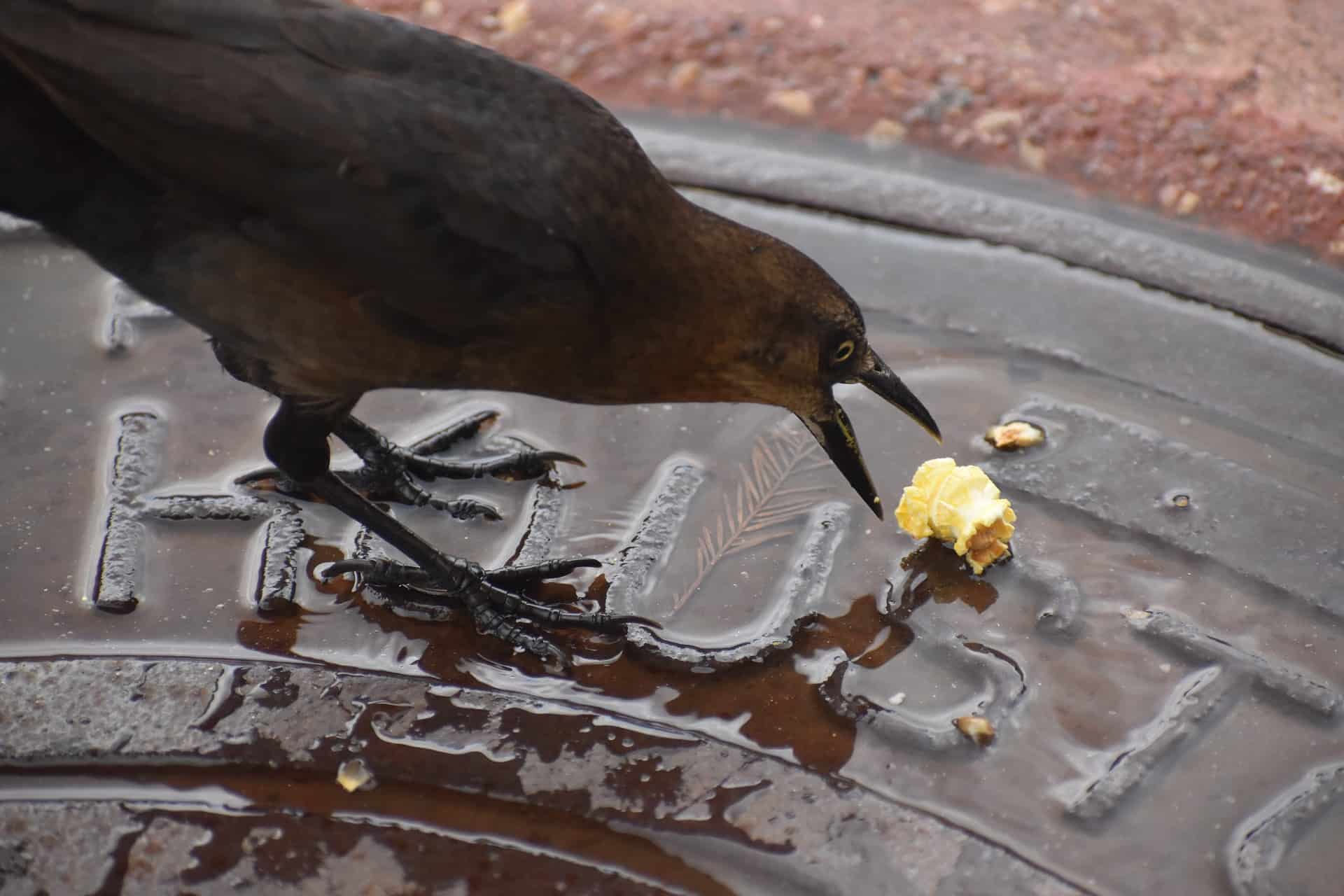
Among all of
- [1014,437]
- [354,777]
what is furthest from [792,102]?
[354,777]

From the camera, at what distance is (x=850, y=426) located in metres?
3.02

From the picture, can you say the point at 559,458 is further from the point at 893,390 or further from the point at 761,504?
the point at 893,390

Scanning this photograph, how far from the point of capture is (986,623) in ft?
9.34

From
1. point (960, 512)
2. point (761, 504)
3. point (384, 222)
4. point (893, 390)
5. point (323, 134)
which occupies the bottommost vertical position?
point (761, 504)

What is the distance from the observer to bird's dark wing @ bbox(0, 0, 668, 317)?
2.60 metres

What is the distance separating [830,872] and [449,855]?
2.09 ft

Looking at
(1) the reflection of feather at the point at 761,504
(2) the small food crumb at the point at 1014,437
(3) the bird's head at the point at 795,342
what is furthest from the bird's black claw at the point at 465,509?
(2) the small food crumb at the point at 1014,437

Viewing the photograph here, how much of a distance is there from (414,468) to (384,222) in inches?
32.5

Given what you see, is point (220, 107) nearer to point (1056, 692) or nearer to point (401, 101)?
point (401, 101)


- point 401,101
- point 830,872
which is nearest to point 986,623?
point 830,872

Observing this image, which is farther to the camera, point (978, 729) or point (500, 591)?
point (500, 591)

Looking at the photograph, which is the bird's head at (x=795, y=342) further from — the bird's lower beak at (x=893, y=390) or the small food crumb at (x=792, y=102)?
the small food crumb at (x=792, y=102)

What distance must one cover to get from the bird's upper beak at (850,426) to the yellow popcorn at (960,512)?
0.09m

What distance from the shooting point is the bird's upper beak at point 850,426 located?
3014 mm
